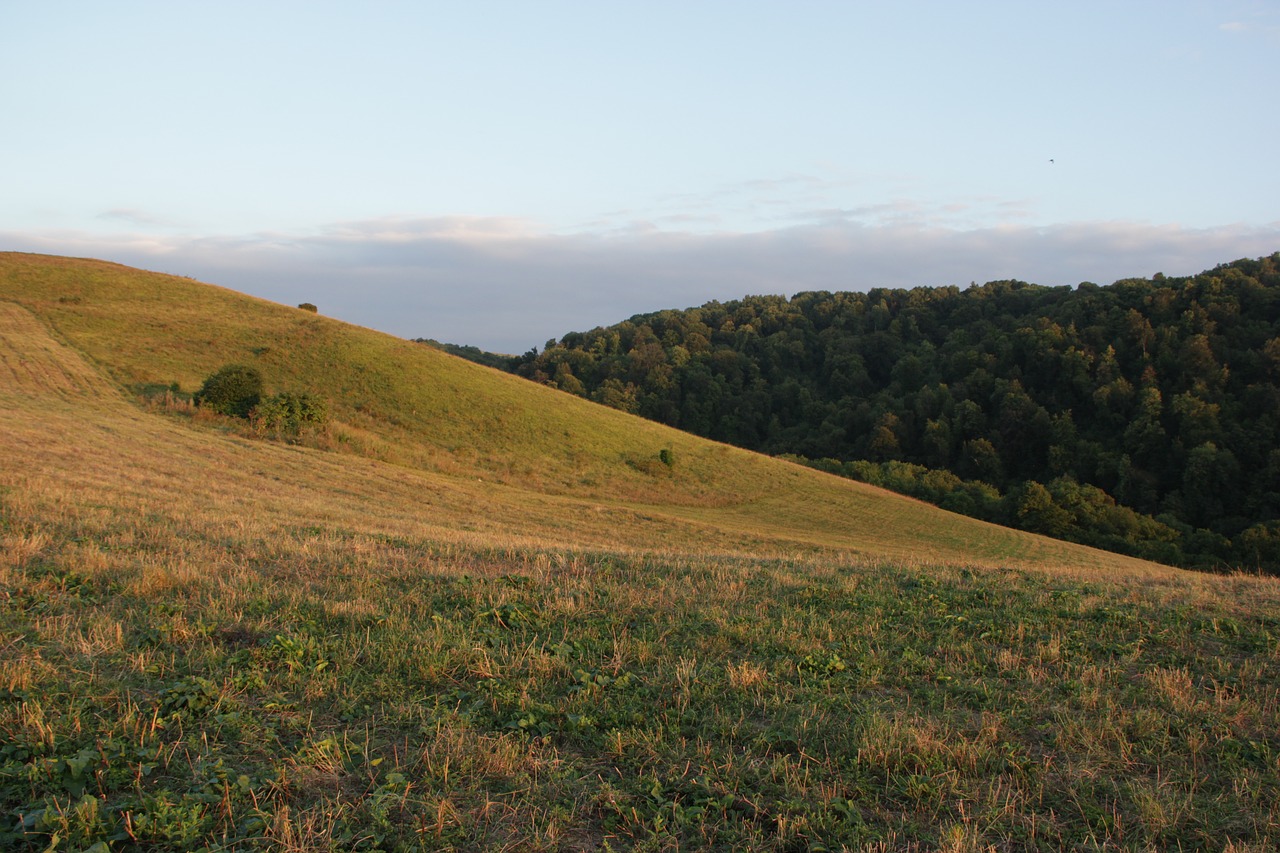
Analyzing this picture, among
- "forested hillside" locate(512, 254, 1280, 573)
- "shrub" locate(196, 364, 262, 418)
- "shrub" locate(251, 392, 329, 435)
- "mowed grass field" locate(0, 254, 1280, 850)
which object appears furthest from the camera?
"forested hillside" locate(512, 254, 1280, 573)

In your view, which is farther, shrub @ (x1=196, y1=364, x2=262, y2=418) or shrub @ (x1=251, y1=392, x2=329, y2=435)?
shrub @ (x1=196, y1=364, x2=262, y2=418)

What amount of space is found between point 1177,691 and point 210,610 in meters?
7.50

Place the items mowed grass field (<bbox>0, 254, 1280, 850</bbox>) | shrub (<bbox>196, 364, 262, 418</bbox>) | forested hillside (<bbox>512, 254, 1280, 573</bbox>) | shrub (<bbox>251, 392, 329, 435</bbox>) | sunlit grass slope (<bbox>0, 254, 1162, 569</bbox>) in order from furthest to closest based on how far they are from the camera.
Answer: forested hillside (<bbox>512, 254, 1280, 573</bbox>)
shrub (<bbox>196, 364, 262, 418</bbox>)
sunlit grass slope (<bbox>0, 254, 1162, 569</bbox>)
shrub (<bbox>251, 392, 329, 435</bbox>)
mowed grass field (<bbox>0, 254, 1280, 850</bbox>)

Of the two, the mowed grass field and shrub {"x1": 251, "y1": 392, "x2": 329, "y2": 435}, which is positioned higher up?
the mowed grass field

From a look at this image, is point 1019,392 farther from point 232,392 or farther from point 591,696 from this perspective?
point 591,696

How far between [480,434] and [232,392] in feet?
40.5

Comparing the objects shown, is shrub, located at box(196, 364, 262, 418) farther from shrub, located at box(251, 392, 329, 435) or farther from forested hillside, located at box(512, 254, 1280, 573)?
forested hillside, located at box(512, 254, 1280, 573)

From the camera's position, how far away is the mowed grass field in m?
3.60

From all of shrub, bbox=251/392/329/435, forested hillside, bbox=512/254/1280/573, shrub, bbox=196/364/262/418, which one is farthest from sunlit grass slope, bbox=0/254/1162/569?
forested hillside, bbox=512/254/1280/573

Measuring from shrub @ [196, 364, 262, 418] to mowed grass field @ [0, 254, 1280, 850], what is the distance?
22433 millimetres

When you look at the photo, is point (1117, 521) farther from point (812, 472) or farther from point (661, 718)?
point (661, 718)

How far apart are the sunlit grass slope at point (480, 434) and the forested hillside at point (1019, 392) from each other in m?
23.7

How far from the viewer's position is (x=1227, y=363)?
3120 inches

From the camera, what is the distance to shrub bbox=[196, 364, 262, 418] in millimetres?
33531
